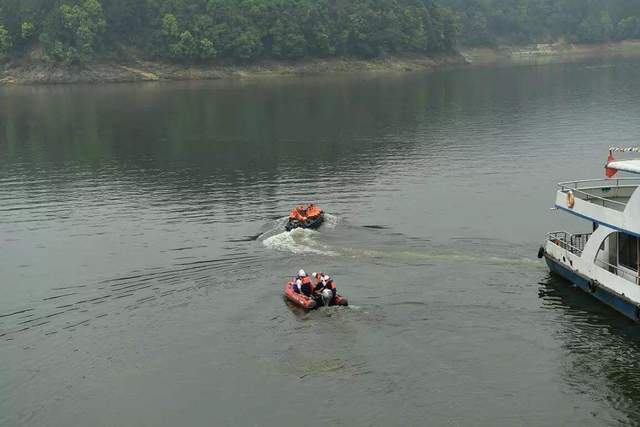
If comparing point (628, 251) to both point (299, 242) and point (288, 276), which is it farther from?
point (299, 242)

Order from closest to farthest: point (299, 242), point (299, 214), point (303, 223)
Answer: point (299, 242) < point (303, 223) < point (299, 214)

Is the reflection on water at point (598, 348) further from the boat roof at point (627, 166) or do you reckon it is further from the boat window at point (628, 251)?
the boat roof at point (627, 166)

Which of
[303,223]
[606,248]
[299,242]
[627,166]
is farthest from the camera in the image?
[303,223]

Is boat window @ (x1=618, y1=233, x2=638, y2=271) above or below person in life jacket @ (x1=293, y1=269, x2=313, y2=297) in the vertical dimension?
above

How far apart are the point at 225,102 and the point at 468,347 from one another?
116245mm

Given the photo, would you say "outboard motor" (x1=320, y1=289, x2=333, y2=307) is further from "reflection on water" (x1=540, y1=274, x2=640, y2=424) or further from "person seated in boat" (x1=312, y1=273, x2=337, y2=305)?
"reflection on water" (x1=540, y1=274, x2=640, y2=424)

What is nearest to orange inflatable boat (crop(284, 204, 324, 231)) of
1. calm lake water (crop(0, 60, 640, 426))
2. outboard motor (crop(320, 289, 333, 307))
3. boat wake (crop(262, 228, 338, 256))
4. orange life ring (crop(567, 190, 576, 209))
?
boat wake (crop(262, 228, 338, 256))

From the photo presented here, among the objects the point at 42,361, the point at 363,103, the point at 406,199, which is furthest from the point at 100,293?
the point at 363,103

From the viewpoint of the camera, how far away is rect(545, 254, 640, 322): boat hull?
1710 inches

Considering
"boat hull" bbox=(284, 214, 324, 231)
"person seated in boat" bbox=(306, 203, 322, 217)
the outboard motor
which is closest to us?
the outboard motor

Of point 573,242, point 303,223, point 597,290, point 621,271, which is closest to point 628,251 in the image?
point 621,271

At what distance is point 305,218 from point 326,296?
1743 cm

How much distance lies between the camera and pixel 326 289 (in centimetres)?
4569

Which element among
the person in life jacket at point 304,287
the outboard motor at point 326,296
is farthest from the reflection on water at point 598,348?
the person in life jacket at point 304,287
